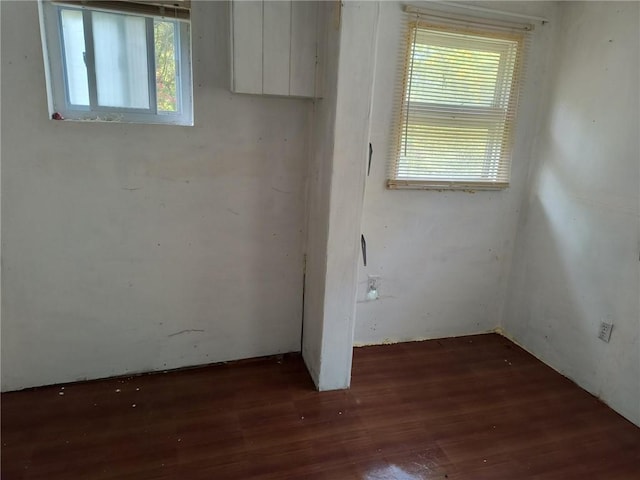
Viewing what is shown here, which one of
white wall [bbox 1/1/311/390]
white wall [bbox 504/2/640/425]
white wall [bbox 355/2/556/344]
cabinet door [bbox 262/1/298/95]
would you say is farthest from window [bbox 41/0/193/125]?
white wall [bbox 504/2/640/425]

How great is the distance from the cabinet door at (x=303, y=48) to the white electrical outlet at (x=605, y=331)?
6.60 ft

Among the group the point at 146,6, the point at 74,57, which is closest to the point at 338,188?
the point at 146,6

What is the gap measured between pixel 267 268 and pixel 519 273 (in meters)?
1.75

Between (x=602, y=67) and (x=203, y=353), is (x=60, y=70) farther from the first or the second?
(x=602, y=67)

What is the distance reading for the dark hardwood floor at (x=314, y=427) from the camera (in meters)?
1.75

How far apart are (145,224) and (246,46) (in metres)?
1.01

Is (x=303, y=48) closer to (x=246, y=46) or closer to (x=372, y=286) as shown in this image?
(x=246, y=46)

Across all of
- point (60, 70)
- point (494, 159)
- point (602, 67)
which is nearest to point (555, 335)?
point (494, 159)

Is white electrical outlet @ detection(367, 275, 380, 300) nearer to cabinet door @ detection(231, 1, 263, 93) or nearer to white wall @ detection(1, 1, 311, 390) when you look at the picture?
white wall @ detection(1, 1, 311, 390)

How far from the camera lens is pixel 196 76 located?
81.4 inches

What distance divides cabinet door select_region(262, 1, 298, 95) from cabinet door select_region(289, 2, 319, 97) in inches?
1.0

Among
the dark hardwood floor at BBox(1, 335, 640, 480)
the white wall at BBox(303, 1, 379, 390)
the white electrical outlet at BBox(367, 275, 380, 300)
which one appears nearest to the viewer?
the dark hardwood floor at BBox(1, 335, 640, 480)

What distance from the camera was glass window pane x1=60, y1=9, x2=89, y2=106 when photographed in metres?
1.95

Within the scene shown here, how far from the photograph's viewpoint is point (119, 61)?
6.72ft
